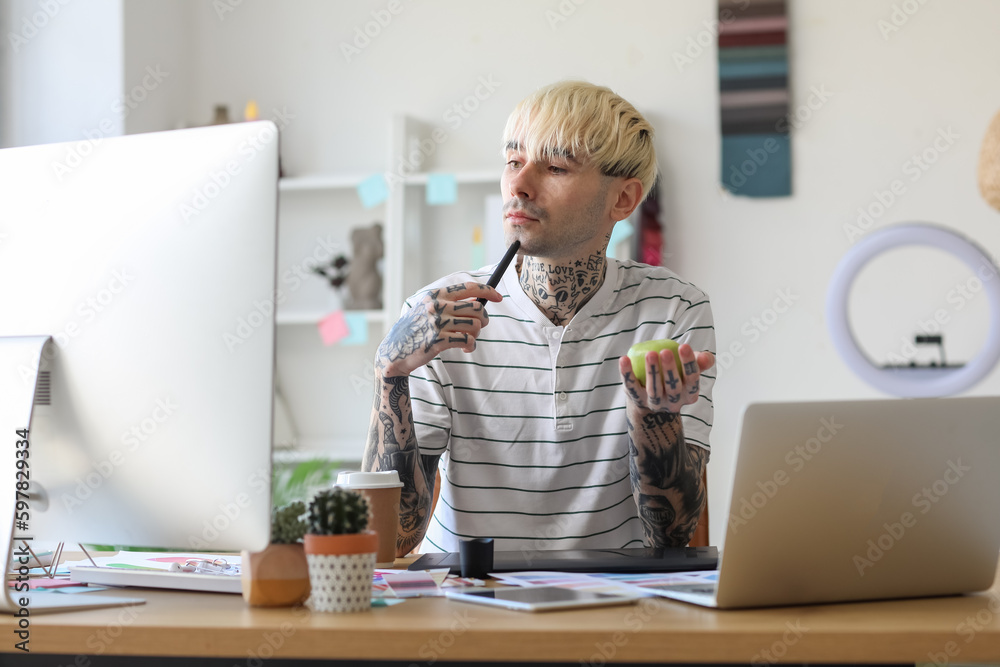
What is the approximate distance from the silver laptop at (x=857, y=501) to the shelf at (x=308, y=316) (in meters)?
2.37

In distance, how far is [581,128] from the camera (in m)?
1.48

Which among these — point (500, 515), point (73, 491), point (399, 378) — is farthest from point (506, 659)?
point (500, 515)

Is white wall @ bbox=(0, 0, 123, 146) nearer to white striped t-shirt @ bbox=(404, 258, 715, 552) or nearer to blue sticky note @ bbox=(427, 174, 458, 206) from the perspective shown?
blue sticky note @ bbox=(427, 174, 458, 206)

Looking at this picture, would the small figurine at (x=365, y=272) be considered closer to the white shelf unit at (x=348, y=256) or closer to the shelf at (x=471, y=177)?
the white shelf unit at (x=348, y=256)

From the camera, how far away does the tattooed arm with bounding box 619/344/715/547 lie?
1.22m

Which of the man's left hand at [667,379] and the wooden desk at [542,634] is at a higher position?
the man's left hand at [667,379]

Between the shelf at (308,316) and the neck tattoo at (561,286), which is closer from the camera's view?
the neck tattoo at (561,286)

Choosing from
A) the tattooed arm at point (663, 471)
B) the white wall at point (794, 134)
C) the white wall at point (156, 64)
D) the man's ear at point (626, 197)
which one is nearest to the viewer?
the tattooed arm at point (663, 471)

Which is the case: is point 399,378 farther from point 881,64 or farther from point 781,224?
point 881,64

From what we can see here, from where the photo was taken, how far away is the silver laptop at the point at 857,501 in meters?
0.73

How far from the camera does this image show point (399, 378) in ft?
4.16

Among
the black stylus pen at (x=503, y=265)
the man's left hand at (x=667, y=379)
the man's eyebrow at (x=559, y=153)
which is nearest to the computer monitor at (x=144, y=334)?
the man's left hand at (x=667, y=379)

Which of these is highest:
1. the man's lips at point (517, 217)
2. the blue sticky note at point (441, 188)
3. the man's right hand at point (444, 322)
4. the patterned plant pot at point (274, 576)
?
the blue sticky note at point (441, 188)

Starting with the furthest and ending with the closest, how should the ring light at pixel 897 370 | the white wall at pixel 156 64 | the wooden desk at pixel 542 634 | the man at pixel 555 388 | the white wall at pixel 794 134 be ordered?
the white wall at pixel 156 64 < the white wall at pixel 794 134 < the ring light at pixel 897 370 < the man at pixel 555 388 < the wooden desk at pixel 542 634
